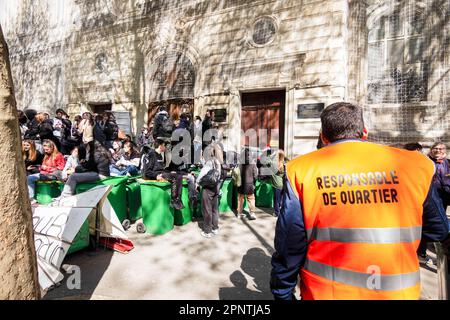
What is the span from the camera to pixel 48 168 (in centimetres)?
641

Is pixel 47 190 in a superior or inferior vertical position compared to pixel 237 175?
inferior

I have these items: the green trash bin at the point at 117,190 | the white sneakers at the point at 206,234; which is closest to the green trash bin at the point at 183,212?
the white sneakers at the point at 206,234

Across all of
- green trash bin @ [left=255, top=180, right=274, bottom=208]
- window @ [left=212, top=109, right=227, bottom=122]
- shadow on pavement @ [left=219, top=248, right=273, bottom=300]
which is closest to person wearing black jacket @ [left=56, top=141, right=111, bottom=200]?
shadow on pavement @ [left=219, top=248, right=273, bottom=300]

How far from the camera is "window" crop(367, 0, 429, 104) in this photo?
31.6 feet

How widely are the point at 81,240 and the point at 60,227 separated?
0.77 meters

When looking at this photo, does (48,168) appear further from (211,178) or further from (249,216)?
(249,216)

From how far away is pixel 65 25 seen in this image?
15.7m

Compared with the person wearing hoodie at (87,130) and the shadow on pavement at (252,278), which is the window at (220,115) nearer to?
the person wearing hoodie at (87,130)

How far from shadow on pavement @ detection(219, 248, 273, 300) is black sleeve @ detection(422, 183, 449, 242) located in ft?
7.00

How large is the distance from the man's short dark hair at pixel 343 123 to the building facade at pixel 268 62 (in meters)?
8.60

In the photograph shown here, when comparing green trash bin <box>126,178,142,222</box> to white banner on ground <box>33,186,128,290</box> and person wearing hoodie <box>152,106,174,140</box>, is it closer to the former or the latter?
white banner on ground <box>33,186,128,290</box>

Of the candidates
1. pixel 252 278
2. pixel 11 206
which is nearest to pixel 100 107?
pixel 252 278

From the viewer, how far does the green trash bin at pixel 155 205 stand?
17.3ft
